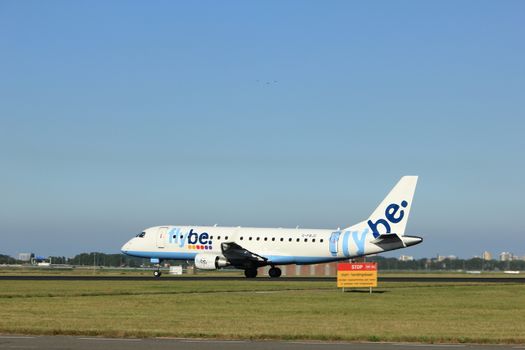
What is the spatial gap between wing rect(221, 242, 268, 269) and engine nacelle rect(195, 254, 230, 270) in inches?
31.2

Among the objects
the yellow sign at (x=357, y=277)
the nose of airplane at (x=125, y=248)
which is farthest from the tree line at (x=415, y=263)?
the yellow sign at (x=357, y=277)

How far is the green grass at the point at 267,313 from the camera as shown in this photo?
1032 inches

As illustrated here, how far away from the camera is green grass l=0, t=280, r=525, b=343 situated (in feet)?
86.0

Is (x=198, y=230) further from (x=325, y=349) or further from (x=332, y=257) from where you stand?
(x=325, y=349)

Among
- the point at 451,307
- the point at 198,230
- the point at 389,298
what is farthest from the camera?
the point at 198,230

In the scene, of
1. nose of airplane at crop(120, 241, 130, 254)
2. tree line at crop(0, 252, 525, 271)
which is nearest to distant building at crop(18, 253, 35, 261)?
tree line at crop(0, 252, 525, 271)

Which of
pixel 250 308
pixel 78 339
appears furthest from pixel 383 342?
pixel 250 308

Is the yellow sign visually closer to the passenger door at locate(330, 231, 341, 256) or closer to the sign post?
the sign post

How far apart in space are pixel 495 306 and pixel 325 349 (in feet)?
61.6

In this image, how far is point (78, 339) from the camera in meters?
24.2

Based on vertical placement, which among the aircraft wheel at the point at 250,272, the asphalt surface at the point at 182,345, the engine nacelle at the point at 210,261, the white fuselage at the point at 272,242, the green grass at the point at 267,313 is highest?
the white fuselage at the point at 272,242

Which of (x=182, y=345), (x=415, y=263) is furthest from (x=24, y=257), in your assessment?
(x=182, y=345)

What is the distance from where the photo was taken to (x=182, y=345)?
2286cm

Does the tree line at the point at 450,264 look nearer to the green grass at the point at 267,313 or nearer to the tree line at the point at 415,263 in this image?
the tree line at the point at 415,263
